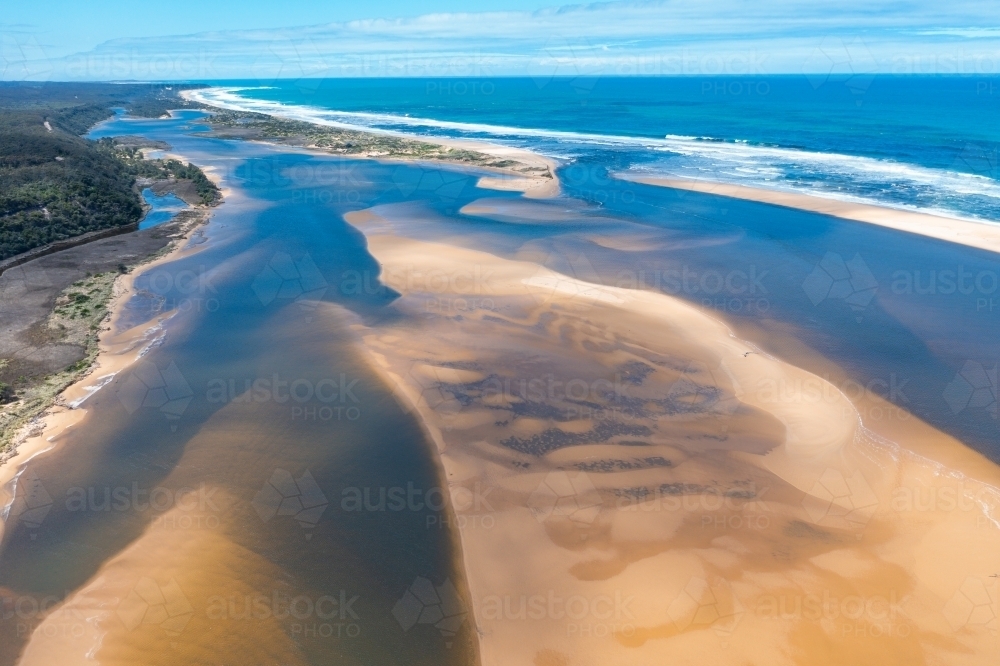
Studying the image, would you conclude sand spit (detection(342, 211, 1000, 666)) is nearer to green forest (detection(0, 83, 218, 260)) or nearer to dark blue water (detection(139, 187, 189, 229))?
green forest (detection(0, 83, 218, 260))

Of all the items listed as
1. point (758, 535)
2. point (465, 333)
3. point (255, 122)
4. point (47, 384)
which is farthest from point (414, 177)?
point (255, 122)

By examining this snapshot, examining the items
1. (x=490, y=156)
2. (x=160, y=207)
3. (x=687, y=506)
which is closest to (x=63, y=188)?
(x=160, y=207)

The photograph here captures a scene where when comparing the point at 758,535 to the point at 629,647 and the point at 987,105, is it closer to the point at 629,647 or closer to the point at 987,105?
the point at 629,647

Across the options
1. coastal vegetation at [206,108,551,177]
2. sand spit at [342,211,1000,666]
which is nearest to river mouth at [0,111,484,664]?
sand spit at [342,211,1000,666]

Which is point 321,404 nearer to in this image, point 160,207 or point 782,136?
point 160,207

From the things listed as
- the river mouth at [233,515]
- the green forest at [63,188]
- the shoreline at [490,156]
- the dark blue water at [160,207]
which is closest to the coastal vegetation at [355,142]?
the shoreline at [490,156]

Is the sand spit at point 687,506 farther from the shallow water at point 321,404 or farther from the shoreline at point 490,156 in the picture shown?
the shoreline at point 490,156
